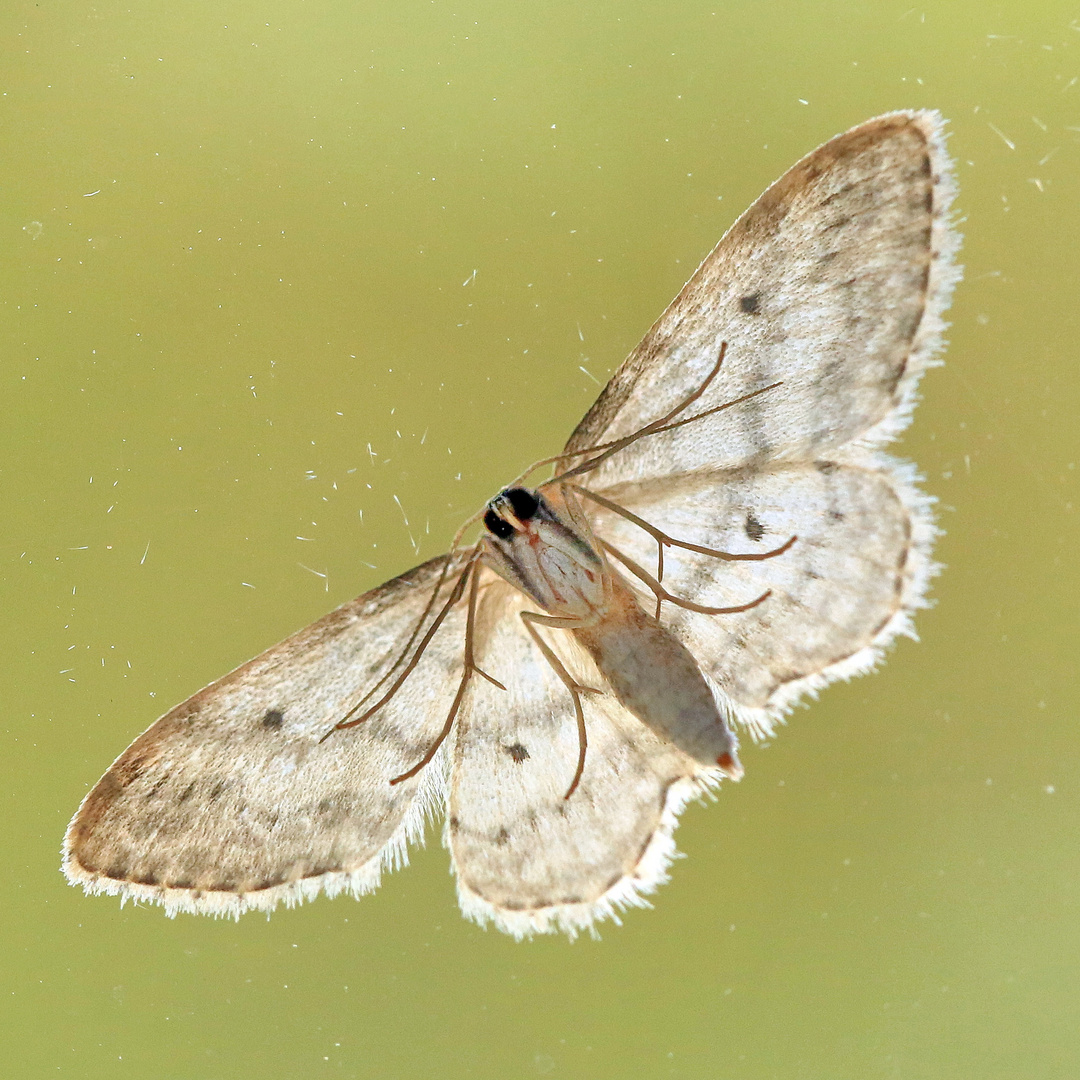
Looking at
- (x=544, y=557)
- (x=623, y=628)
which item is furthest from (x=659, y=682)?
(x=544, y=557)

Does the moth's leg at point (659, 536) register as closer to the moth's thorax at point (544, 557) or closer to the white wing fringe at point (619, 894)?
the moth's thorax at point (544, 557)

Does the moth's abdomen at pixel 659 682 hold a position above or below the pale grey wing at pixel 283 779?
below

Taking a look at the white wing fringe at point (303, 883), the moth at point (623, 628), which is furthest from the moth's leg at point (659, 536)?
the white wing fringe at point (303, 883)

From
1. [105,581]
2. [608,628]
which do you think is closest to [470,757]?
[608,628]

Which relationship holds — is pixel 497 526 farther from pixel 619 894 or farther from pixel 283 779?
pixel 619 894

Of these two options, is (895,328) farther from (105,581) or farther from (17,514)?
(17,514)

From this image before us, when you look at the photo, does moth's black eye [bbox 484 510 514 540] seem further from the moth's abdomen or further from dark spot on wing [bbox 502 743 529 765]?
dark spot on wing [bbox 502 743 529 765]

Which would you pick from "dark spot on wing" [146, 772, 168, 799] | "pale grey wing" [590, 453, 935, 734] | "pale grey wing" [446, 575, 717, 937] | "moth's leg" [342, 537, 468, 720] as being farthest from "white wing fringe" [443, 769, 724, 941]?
"dark spot on wing" [146, 772, 168, 799]
